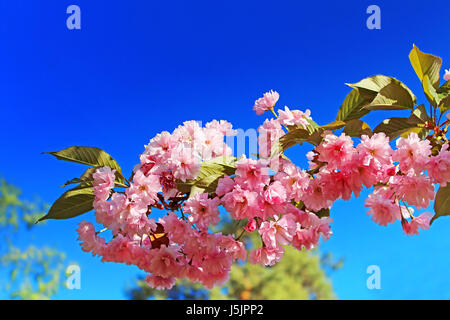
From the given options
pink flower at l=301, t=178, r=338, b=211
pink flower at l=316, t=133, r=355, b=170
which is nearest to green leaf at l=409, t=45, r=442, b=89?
pink flower at l=316, t=133, r=355, b=170

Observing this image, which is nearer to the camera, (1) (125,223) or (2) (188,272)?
(1) (125,223)

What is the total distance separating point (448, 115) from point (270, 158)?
557 millimetres

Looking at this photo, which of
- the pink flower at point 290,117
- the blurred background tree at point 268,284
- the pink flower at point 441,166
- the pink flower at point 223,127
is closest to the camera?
the pink flower at point 441,166

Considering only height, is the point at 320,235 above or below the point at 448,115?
below

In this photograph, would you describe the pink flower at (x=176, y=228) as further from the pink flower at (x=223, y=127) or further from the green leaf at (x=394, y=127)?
the green leaf at (x=394, y=127)

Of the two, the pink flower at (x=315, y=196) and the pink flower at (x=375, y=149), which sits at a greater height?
the pink flower at (x=375, y=149)

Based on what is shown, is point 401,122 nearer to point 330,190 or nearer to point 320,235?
point 330,190

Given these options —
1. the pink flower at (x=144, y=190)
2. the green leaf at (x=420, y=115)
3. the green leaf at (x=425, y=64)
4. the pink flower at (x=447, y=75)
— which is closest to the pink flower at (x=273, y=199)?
the pink flower at (x=144, y=190)

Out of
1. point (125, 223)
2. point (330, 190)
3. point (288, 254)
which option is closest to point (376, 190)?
point (330, 190)

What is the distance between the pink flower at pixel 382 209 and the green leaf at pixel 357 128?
21 cm

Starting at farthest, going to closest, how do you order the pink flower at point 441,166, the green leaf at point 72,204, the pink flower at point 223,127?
the pink flower at point 223,127, the green leaf at point 72,204, the pink flower at point 441,166

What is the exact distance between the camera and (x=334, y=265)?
10.0 metres

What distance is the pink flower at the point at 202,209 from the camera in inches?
47.4
